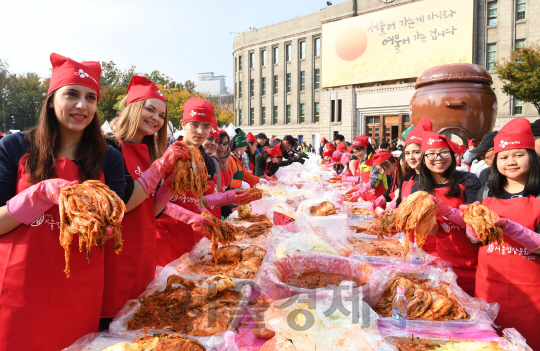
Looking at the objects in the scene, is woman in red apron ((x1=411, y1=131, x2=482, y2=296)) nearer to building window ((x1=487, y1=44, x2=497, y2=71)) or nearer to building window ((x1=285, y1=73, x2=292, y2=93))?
building window ((x1=487, y1=44, x2=497, y2=71))

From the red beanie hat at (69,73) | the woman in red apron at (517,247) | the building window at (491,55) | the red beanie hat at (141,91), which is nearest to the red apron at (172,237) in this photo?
the red beanie hat at (141,91)

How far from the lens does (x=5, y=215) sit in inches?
57.3

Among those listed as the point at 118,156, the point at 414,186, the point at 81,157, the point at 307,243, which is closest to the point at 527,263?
the point at 414,186

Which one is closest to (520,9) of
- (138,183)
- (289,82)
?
(289,82)

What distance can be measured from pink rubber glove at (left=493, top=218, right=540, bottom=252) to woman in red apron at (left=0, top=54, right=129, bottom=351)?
2265mm

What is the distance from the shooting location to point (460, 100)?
25.9 feet

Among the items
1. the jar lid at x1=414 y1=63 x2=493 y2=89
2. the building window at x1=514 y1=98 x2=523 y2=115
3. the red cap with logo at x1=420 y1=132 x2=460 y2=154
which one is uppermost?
the building window at x1=514 y1=98 x2=523 y2=115

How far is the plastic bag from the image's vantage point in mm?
1335

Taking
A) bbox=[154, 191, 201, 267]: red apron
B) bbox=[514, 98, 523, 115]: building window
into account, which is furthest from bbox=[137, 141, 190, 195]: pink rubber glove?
bbox=[514, 98, 523, 115]: building window

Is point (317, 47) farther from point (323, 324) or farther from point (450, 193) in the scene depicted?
point (323, 324)

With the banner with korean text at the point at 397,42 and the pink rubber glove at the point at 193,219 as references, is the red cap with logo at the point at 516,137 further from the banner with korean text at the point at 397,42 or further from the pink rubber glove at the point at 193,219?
the banner with korean text at the point at 397,42

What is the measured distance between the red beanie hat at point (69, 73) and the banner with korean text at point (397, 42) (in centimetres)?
3242

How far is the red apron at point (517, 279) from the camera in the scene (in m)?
2.08

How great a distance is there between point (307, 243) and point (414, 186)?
1.21 meters
